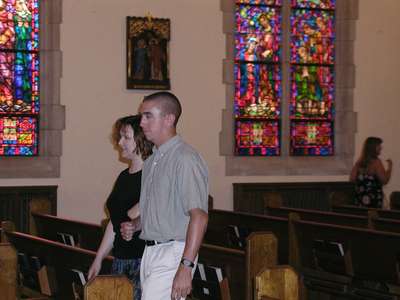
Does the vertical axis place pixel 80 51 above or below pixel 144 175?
above

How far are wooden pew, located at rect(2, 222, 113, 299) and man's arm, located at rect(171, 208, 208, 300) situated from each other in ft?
3.18

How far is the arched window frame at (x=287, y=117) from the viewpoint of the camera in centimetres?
980

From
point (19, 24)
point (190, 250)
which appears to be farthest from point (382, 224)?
point (19, 24)

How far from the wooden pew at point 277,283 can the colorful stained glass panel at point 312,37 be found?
769 cm

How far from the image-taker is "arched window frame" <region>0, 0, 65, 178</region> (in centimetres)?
892

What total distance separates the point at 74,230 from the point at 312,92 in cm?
496

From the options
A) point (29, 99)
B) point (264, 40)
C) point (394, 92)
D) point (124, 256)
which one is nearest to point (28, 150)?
point (29, 99)

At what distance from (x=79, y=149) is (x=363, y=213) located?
128 inches

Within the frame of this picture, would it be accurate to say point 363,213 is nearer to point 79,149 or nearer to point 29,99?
point 79,149

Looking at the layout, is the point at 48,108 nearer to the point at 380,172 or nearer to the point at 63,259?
the point at 380,172

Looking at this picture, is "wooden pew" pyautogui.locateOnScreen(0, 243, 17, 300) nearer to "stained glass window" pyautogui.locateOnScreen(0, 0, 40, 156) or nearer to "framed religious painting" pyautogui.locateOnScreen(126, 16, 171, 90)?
"stained glass window" pyautogui.locateOnScreen(0, 0, 40, 156)

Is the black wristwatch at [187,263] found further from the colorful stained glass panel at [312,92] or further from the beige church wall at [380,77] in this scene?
the beige church wall at [380,77]

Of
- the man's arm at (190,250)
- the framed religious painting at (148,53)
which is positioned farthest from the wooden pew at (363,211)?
the man's arm at (190,250)

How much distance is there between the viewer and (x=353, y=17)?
10.4 m
